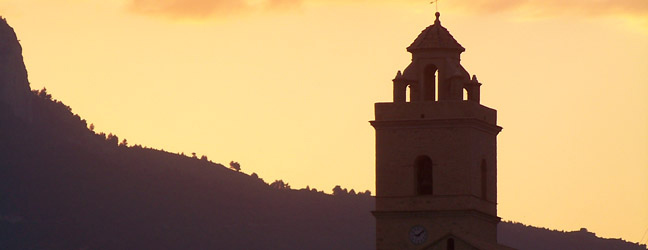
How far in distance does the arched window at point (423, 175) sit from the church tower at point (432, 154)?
0.04 m

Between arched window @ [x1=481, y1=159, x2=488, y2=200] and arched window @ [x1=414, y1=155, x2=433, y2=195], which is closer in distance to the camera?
arched window @ [x1=414, y1=155, x2=433, y2=195]

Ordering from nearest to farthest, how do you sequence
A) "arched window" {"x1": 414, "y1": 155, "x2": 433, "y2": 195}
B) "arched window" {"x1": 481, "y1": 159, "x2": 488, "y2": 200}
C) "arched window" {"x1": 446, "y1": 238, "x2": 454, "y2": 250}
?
1. "arched window" {"x1": 446, "y1": 238, "x2": 454, "y2": 250}
2. "arched window" {"x1": 414, "y1": 155, "x2": 433, "y2": 195}
3. "arched window" {"x1": 481, "y1": 159, "x2": 488, "y2": 200}

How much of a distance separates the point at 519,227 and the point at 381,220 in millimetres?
64666

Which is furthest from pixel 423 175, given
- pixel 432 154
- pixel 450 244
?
pixel 450 244

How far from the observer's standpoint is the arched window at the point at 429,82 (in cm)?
11331

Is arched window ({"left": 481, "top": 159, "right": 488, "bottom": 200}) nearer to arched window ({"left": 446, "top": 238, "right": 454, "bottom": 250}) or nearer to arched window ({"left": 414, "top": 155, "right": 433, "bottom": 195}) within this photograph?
arched window ({"left": 414, "top": 155, "right": 433, "bottom": 195})

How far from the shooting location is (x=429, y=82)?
4476 inches

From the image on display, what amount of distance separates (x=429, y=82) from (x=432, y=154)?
2.92 metres

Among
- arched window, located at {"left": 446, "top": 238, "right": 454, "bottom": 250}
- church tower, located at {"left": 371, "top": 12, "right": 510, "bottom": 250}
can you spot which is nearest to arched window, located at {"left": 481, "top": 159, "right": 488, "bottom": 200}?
church tower, located at {"left": 371, "top": 12, "right": 510, "bottom": 250}

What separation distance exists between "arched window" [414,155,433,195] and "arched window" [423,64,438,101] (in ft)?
7.59

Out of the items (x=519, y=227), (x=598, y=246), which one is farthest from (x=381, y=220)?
(x=519, y=227)

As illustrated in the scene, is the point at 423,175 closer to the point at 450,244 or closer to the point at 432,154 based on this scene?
the point at 432,154

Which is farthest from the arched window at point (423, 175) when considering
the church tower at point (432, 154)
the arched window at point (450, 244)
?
the arched window at point (450, 244)

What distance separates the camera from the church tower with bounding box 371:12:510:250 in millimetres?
111625
